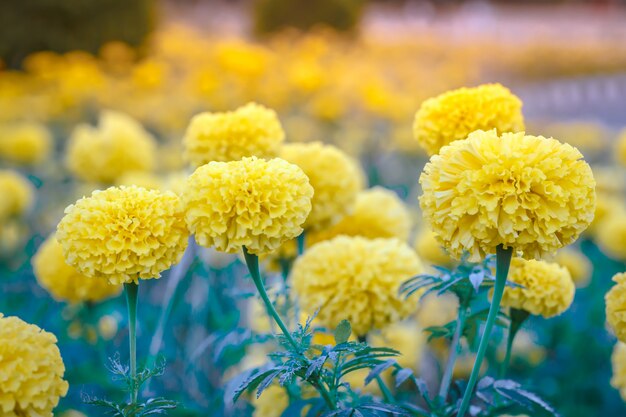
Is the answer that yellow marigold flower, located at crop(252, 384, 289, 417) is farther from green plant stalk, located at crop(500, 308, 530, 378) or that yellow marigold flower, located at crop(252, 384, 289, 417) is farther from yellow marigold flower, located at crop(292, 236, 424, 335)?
green plant stalk, located at crop(500, 308, 530, 378)

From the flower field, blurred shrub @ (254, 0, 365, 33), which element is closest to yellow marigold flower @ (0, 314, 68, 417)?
the flower field

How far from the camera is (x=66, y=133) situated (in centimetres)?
504

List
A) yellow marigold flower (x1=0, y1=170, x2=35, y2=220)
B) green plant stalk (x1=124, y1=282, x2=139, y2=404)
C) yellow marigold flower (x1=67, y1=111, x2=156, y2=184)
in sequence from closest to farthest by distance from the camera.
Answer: green plant stalk (x1=124, y1=282, x2=139, y2=404) < yellow marigold flower (x1=67, y1=111, x2=156, y2=184) < yellow marigold flower (x1=0, y1=170, x2=35, y2=220)

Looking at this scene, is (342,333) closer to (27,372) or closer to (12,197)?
(27,372)

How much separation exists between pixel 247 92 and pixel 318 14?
16.2 feet

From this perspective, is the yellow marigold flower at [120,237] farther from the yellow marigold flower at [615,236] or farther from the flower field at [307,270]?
the yellow marigold flower at [615,236]

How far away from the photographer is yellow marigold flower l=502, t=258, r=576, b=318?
1465mm

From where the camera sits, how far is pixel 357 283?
1557 millimetres

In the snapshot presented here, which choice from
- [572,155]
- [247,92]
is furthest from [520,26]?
[572,155]

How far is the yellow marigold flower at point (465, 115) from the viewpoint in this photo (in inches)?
56.2

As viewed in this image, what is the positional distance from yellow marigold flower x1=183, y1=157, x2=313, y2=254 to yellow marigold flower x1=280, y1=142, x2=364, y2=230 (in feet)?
1.57

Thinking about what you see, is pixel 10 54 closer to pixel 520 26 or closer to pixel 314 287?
pixel 314 287

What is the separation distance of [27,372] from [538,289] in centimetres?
95

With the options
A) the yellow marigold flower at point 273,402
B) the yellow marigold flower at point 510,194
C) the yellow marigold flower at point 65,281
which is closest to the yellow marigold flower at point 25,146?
the yellow marigold flower at point 65,281
